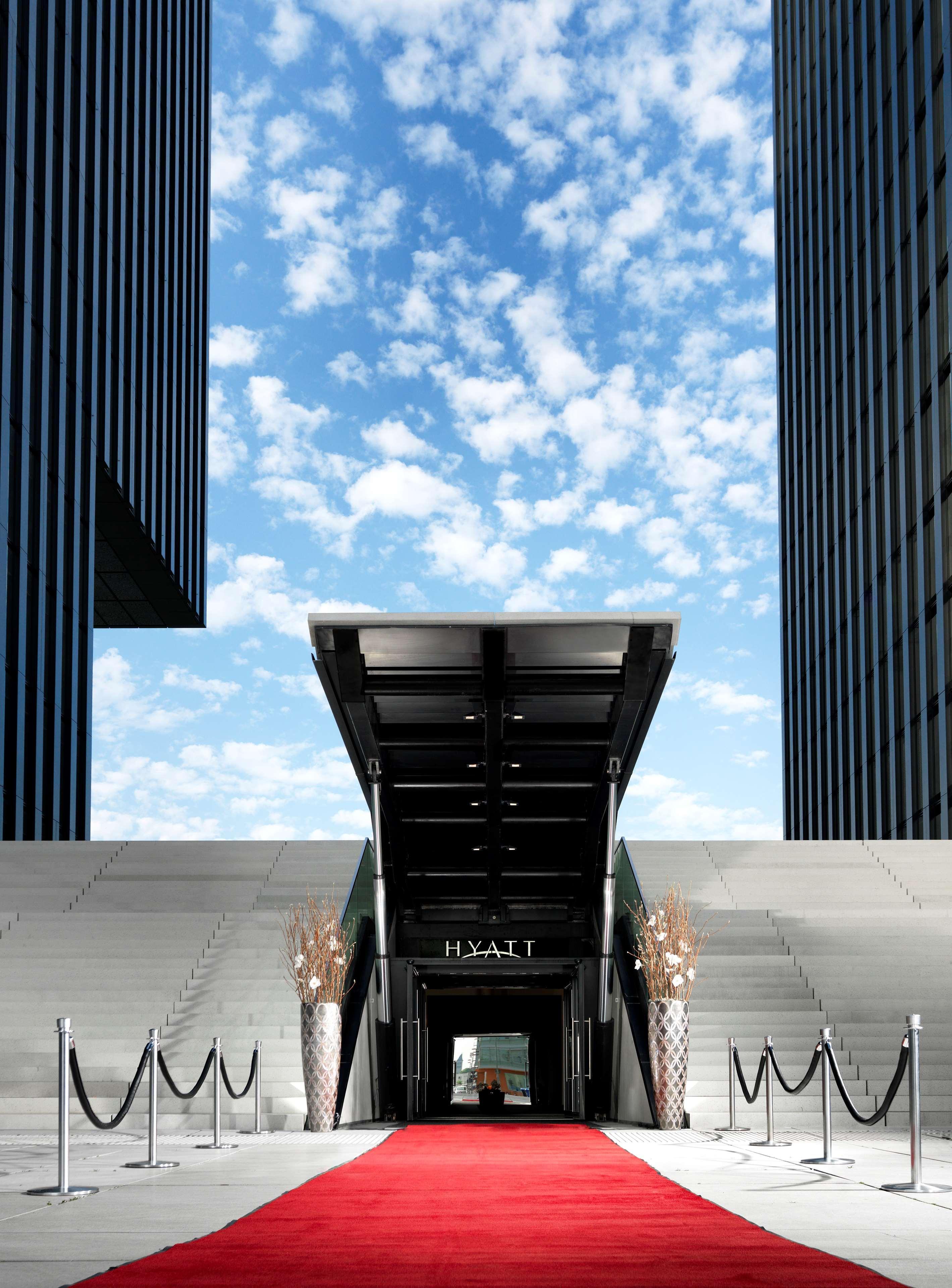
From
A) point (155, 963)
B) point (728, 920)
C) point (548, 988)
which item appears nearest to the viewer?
point (155, 963)

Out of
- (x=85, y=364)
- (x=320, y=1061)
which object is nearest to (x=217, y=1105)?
(x=320, y=1061)

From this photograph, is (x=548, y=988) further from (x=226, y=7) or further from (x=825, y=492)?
(x=226, y=7)

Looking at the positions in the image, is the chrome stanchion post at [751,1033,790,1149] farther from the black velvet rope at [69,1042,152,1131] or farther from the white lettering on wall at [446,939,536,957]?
the white lettering on wall at [446,939,536,957]

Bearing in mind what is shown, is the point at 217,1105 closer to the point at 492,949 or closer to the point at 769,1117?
the point at 769,1117

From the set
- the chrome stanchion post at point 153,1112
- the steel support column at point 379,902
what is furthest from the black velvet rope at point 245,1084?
the steel support column at point 379,902

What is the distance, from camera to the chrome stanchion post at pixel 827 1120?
9.13 meters

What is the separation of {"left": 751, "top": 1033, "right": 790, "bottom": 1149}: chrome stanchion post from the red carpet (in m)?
2.03

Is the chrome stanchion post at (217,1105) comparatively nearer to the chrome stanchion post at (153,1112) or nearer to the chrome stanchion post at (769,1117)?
the chrome stanchion post at (153,1112)

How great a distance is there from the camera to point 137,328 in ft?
119

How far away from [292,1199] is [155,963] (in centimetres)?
876

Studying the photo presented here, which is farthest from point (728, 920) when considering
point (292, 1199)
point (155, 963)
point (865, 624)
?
point (865, 624)

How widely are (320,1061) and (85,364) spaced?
2237 cm

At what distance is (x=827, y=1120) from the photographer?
932 cm

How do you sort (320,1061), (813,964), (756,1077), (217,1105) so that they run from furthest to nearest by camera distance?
(813,964) < (320,1061) < (756,1077) < (217,1105)
